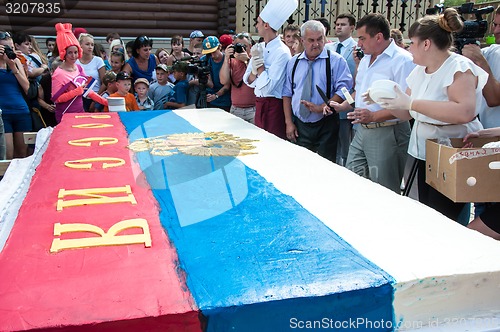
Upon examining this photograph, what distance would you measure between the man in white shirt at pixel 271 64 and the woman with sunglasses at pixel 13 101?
244 centimetres

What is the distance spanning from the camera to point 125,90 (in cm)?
490

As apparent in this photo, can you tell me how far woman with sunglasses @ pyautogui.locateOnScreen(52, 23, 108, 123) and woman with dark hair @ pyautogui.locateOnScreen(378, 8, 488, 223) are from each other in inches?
131

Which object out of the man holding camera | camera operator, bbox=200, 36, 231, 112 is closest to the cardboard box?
the man holding camera

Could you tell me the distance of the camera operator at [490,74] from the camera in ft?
8.77

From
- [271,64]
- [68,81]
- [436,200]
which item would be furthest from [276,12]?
[436,200]

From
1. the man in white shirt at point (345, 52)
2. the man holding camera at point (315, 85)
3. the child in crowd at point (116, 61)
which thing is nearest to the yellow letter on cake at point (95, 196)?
the man holding camera at point (315, 85)

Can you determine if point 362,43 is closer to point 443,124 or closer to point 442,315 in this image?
point 443,124

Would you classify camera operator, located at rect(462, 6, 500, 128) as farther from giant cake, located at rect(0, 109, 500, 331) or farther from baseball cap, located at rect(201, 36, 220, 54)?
baseball cap, located at rect(201, 36, 220, 54)

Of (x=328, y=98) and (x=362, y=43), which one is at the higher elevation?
(x=362, y=43)

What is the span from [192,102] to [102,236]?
13.8ft

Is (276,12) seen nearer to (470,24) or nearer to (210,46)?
(210,46)

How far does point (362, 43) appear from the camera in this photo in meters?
3.08

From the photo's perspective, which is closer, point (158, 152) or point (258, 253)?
point (258, 253)

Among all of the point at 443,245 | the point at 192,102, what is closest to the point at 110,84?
→ the point at 192,102
